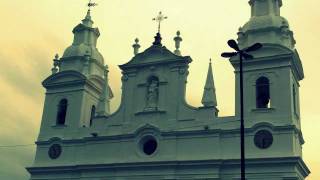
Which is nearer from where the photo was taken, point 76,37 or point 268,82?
point 268,82

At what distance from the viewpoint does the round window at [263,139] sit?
35.4m

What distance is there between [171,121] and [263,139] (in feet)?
23.4

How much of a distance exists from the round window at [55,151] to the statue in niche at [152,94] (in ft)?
28.7

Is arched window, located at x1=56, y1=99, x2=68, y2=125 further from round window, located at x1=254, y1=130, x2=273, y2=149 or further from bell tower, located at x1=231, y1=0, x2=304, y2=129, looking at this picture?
round window, located at x1=254, y1=130, x2=273, y2=149

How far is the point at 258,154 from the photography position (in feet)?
116

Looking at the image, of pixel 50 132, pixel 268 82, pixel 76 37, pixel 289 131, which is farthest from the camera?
pixel 76 37

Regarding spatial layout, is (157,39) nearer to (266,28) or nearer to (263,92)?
(266,28)

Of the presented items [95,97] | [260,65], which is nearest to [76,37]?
[95,97]

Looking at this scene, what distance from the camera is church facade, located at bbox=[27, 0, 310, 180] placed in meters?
35.7

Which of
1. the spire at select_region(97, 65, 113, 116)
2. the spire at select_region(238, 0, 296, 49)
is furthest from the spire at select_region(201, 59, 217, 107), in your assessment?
the spire at select_region(97, 65, 113, 116)

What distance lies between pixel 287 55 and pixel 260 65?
6.83 feet

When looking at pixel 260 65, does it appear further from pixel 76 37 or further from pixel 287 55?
pixel 76 37

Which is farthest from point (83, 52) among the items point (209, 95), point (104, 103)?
point (209, 95)

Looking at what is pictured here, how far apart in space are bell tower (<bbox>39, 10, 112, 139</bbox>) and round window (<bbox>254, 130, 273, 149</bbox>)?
13159 mm
